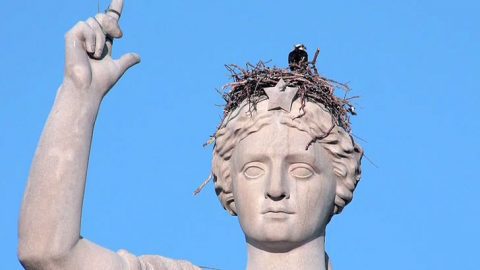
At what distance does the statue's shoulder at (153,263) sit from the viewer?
21.2 m

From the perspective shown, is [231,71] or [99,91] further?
[231,71]

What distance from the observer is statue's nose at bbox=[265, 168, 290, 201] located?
70.5 feet

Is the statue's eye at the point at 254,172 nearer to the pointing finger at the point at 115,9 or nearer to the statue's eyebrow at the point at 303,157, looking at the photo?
the statue's eyebrow at the point at 303,157

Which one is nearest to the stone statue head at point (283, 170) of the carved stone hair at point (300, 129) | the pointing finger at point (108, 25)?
the carved stone hair at point (300, 129)

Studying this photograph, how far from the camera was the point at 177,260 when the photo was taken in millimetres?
21688

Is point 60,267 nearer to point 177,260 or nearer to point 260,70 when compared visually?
point 177,260

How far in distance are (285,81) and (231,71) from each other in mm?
500

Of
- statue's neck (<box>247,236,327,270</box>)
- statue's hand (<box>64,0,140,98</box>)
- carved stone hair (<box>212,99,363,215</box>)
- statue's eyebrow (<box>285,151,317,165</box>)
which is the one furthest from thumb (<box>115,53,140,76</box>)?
statue's neck (<box>247,236,327,270</box>)

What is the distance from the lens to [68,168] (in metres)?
20.4

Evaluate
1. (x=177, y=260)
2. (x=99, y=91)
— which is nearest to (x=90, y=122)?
(x=99, y=91)

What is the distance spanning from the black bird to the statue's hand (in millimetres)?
1822

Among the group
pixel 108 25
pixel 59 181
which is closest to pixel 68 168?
pixel 59 181

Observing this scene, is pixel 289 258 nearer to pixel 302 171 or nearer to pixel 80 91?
pixel 302 171

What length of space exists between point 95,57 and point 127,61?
1.06 feet
